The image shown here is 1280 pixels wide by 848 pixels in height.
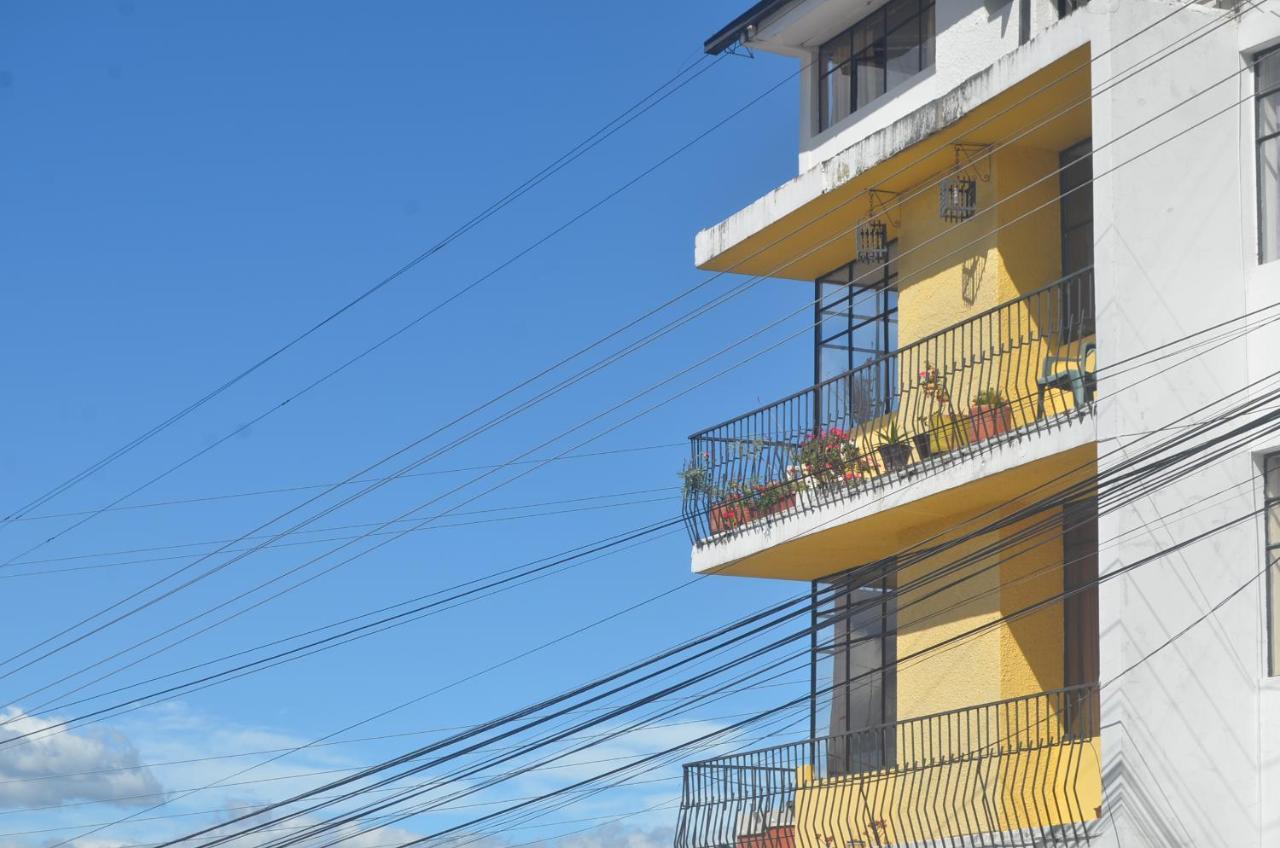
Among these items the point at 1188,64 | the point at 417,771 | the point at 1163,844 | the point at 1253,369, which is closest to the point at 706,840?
the point at 417,771

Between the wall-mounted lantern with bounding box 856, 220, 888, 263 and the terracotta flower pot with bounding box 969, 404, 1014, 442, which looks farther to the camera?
the wall-mounted lantern with bounding box 856, 220, 888, 263

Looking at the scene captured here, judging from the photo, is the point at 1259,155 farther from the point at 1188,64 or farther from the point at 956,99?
the point at 956,99

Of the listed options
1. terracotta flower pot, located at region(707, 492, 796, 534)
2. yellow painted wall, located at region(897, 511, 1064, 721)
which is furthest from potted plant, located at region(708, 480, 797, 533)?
yellow painted wall, located at region(897, 511, 1064, 721)

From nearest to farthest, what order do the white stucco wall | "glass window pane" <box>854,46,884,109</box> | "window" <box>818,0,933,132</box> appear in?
the white stucco wall → "window" <box>818,0,933,132</box> → "glass window pane" <box>854,46,884,109</box>

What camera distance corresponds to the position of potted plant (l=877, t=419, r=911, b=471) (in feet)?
74.5

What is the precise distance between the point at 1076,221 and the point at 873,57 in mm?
3921

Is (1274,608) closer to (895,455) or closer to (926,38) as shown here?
(895,455)

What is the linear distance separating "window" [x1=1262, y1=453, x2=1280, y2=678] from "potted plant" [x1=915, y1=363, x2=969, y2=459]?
3.23 metres

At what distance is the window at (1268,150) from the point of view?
20234mm

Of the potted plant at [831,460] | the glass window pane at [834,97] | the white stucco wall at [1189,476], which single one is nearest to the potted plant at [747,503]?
the potted plant at [831,460]

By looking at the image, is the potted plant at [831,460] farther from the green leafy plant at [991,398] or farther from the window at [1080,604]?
the window at [1080,604]

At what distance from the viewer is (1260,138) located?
2042 cm

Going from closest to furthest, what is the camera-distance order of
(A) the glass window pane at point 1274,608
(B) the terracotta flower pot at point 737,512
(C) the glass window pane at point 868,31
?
(A) the glass window pane at point 1274,608 → (B) the terracotta flower pot at point 737,512 → (C) the glass window pane at point 868,31

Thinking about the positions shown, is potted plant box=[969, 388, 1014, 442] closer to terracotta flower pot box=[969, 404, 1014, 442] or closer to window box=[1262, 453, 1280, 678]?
terracotta flower pot box=[969, 404, 1014, 442]
